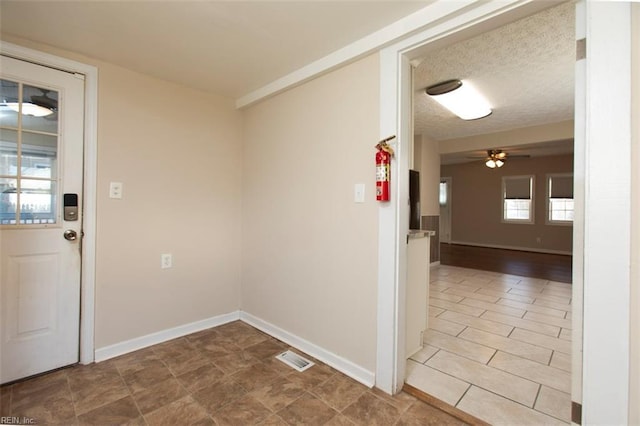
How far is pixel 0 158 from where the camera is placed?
1.89 metres

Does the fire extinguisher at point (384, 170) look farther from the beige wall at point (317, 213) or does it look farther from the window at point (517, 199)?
the window at point (517, 199)

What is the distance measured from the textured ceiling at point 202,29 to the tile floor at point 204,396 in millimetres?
2209

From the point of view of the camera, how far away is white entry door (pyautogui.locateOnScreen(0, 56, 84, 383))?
1913mm

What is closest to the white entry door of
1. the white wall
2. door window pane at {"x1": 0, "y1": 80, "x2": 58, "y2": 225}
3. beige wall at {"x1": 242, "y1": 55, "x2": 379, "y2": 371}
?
door window pane at {"x1": 0, "y1": 80, "x2": 58, "y2": 225}

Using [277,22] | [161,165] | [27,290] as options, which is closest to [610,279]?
[277,22]

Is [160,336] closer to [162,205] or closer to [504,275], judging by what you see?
[162,205]

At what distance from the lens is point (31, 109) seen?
199cm

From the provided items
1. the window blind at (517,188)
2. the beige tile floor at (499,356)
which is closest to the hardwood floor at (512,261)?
the beige tile floor at (499,356)

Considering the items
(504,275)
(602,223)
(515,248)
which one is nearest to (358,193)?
(602,223)

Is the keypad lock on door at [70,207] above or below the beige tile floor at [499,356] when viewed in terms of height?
above

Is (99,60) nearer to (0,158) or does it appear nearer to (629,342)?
(0,158)

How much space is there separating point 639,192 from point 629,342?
22.3 inches

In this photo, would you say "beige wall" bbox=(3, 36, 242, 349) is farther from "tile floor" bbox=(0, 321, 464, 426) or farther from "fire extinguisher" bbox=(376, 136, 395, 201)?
"fire extinguisher" bbox=(376, 136, 395, 201)

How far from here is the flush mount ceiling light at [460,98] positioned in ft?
9.89
